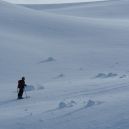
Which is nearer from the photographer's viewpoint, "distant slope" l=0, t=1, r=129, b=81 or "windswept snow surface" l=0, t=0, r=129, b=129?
"windswept snow surface" l=0, t=0, r=129, b=129

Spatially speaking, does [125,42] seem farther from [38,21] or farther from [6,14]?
[6,14]

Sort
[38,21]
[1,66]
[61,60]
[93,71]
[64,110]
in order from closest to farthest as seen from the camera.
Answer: [64,110] < [93,71] < [1,66] < [61,60] < [38,21]

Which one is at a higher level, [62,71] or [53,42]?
[53,42]

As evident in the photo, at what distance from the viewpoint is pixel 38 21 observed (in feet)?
164

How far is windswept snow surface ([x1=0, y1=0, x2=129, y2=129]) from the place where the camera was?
15594 millimetres

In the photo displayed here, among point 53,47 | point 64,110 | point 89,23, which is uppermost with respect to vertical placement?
point 89,23

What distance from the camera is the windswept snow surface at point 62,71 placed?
15594 mm

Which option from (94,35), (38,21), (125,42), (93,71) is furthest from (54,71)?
(38,21)

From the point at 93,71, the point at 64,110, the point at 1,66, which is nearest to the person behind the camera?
the point at 64,110

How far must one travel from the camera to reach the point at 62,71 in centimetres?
2928

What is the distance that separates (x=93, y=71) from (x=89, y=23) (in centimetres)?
2308

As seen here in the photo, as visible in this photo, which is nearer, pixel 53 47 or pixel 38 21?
pixel 53 47

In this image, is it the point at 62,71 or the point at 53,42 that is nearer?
the point at 62,71

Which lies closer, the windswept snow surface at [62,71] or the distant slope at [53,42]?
the windswept snow surface at [62,71]
